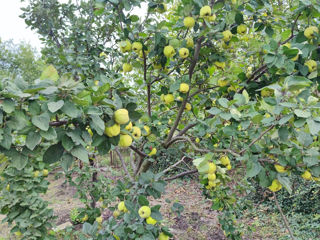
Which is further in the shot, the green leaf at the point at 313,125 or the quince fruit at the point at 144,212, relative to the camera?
the quince fruit at the point at 144,212

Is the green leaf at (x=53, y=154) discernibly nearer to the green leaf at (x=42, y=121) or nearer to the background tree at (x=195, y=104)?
the background tree at (x=195, y=104)

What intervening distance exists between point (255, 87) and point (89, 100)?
1.27 meters

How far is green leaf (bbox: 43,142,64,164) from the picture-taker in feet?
2.66

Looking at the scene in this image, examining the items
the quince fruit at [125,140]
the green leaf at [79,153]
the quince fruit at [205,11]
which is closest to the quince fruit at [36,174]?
the quince fruit at [125,140]

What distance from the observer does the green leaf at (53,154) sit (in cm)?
81

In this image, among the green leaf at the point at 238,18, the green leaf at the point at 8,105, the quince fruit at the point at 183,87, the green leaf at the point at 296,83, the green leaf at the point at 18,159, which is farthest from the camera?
the quince fruit at the point at 183,87

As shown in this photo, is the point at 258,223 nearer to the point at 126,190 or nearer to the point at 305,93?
the point at 126,190

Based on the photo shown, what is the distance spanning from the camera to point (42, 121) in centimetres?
72

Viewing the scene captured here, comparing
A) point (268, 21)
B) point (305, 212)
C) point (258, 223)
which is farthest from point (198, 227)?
point (268, 21)

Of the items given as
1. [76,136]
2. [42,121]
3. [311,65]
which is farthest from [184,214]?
[42,121]

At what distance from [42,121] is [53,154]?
Answer: 0.15 metres

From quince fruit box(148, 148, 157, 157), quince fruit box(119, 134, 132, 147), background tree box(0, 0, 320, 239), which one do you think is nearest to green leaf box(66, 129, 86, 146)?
background tree box(0, 0, 320, 239)

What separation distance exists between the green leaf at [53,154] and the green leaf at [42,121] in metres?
0.13

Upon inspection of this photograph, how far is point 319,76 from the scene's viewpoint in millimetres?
1469
